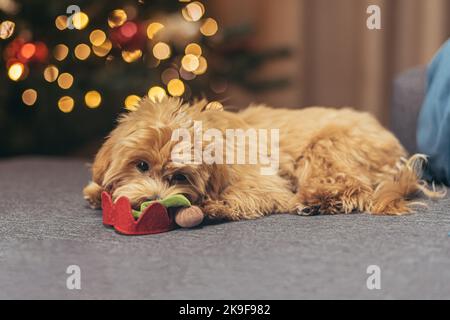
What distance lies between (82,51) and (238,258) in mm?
2186

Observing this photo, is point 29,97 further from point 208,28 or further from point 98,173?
point 98,173

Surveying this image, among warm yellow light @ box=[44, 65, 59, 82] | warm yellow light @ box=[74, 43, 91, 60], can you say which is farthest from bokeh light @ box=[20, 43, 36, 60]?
warm yellow light @ box=[74, 43, 91, 60]

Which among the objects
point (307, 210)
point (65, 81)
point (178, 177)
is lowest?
point (307, 210)

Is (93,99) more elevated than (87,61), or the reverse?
(87,61)

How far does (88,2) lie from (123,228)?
6.13ft

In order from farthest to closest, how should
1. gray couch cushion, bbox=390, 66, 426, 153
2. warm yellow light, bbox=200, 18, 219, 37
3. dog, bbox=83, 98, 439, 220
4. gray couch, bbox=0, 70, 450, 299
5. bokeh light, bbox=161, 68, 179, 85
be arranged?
1. warm yellow light, bbox=200, 18, 219, 37
2. bokeh light, bbox=161, 68, 179, 85
3. gray couch cushion, bbox=390, 66, 426, 153
4. dog, bbox=83, 98, 439, 220
5. gray couch, bbox=0, 70, 450, 299

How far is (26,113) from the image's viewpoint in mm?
3326

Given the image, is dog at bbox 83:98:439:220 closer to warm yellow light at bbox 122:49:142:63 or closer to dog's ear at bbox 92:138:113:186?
dog's ear at bbox 92:138:113:186

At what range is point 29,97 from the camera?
3.24 metres

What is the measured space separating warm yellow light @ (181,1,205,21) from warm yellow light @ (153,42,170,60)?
19 centimetres

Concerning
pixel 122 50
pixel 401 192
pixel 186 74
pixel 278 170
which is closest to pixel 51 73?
pixel 122 50

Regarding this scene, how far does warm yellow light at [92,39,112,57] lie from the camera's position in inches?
129
